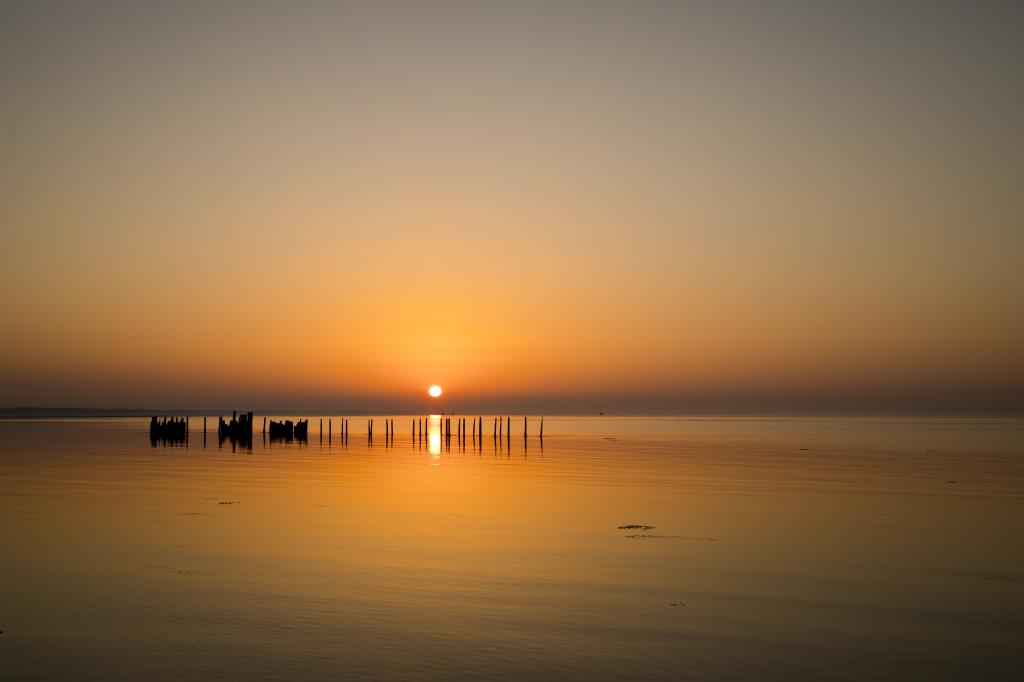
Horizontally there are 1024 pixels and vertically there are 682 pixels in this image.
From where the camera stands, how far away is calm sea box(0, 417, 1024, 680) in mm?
12023

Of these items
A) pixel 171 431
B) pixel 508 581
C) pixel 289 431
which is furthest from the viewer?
pixel 289 431

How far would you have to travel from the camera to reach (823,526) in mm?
25078

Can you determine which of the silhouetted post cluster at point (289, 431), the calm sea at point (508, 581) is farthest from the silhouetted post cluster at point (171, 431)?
the calm sea at point (508, 581)

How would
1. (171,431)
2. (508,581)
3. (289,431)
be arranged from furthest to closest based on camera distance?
(289,431) → (171,431) → (508,581)

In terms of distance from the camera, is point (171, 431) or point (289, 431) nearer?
point (171, 431)

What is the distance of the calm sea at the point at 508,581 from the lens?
12.0m

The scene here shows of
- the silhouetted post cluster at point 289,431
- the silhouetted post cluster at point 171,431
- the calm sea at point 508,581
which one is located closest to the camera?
the calm sea at point 508,581

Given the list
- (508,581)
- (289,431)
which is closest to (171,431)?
(289,431)

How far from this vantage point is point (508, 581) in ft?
56.1

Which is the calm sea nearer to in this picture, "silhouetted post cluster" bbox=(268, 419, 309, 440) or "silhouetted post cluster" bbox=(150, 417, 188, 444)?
"silhouetted post cluster" bbox=(150, 417, 188, 444)

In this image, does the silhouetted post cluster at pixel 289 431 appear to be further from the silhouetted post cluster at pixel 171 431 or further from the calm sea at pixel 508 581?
the calm sea at pixel 508 581

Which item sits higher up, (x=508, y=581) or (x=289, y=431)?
(x=289, y=431)

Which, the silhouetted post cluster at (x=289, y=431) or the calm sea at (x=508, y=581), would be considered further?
the silhouetted post cluster at (x=289, y=431)

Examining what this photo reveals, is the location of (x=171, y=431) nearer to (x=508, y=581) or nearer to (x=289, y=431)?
(x=289, y=431)
